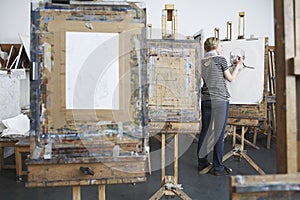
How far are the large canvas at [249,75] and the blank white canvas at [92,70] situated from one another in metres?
2.03

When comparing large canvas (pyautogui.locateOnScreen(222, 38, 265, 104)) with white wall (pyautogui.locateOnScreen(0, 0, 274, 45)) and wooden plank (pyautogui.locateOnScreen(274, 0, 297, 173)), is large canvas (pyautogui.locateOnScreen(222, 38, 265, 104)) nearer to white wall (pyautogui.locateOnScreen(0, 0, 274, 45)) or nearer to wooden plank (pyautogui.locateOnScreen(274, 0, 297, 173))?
white wall (pyautogui.locateOnScreen(0, 0, 274, 45))

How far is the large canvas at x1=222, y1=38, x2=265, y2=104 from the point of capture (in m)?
3.07

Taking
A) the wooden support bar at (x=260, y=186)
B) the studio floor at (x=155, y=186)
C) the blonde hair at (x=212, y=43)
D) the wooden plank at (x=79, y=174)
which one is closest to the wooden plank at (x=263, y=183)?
the wooden support bar at (x=260, y=186)

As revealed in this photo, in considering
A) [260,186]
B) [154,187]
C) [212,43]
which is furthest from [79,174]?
[212,43]

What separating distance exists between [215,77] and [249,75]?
50 centimetres

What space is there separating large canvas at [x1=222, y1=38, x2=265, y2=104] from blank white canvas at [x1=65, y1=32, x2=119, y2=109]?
6.66ft

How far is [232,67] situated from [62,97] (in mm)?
2210

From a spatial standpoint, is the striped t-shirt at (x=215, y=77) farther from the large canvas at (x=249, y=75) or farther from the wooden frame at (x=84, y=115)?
the wooden frame at (x=84, y=115)

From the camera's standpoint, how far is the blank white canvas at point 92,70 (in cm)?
133

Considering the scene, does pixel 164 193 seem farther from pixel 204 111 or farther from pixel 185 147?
pixel 185 147

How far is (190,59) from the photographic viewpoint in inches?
95.4

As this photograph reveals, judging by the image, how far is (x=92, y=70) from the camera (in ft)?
4.46

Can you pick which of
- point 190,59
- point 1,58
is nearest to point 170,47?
point 190,59

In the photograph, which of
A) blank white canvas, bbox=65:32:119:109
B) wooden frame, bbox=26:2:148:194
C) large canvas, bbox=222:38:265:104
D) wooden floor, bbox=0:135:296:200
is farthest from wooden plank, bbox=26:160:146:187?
large canvas, bbox=222:38:265:104
